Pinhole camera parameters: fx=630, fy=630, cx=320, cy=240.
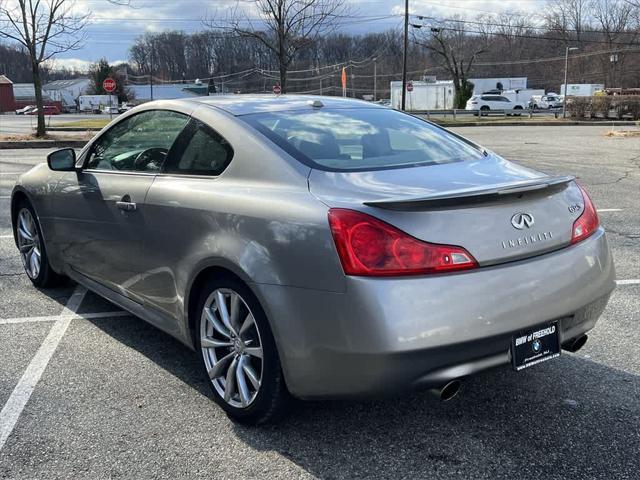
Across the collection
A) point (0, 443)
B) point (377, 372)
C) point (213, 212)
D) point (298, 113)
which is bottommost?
point (0, 443)

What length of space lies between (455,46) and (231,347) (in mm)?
79156

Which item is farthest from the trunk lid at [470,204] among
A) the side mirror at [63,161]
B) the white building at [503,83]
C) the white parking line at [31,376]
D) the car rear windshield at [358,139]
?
the white building at [503,83]

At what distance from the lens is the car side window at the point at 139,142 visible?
358cm

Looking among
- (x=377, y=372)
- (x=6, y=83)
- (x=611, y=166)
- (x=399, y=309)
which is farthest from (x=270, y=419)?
(x=6, y=83)

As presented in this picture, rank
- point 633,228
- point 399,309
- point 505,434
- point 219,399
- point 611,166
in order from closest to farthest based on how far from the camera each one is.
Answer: point 399,309, point 505,434, point 219,399, point 633,228, point 611,166

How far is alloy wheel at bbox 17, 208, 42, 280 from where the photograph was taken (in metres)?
5.02

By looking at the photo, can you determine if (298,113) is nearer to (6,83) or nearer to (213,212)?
(213,212)

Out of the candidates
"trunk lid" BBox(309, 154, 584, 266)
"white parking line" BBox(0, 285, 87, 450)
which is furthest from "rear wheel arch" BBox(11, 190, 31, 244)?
"trunk lid" BBox(309, 154, 584, 266)

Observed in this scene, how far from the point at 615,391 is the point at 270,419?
5.82ft

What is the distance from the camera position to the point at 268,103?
3.66 m

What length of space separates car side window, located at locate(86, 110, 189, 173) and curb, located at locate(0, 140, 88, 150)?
1667 cm

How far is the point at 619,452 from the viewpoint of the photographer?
2.67 metres

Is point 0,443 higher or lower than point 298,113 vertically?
lower

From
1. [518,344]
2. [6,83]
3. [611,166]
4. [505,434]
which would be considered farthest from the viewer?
[6,83]
